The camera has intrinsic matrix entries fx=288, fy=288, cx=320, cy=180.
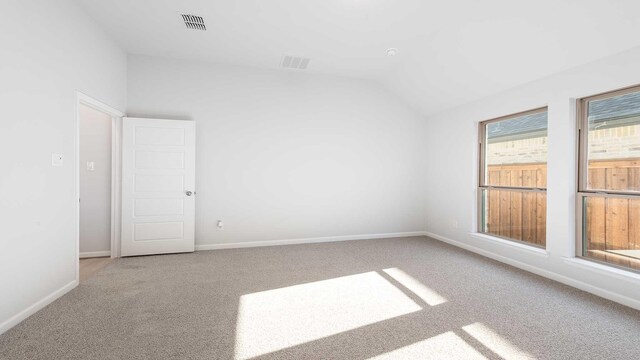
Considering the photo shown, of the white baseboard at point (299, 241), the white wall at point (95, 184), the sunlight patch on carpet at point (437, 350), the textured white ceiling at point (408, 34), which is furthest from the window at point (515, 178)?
the white wall at point (95, 184)

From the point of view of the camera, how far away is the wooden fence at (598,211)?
2795 mm

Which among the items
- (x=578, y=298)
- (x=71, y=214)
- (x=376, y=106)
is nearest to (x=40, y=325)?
(x=71, y=214)

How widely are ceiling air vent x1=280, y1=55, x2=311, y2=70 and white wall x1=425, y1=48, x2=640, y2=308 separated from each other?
2.64m

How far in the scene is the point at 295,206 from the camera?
4.99 m

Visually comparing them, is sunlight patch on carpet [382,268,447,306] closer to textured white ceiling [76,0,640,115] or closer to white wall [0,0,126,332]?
textured white ceiling [76,0,640,115]

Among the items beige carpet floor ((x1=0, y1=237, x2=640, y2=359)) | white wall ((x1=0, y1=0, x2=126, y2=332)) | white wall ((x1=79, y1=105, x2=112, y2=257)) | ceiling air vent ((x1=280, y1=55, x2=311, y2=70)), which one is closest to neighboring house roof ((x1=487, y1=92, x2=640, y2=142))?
beige carpet floor ((x1=0, y1=237, x2=640, y2=359))

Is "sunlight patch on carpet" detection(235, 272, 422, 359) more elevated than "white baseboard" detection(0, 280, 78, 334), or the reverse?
"white baseboard" detection(0, 280, 78, 334)

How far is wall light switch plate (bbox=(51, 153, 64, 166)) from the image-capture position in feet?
8.79

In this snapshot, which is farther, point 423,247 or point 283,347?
point 423,247

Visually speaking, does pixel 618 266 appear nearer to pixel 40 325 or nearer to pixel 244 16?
pixel 244 16

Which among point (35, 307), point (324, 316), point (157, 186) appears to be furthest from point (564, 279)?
point (157, 186)

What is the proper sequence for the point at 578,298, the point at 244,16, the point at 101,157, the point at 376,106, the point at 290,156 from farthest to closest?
the point at 376,106
the point at 290,156
the point at 101,157
the point at 244,16
the point at 578,298

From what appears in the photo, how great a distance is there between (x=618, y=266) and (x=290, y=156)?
425 centimetres

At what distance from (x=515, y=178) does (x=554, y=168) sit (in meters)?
0.70
